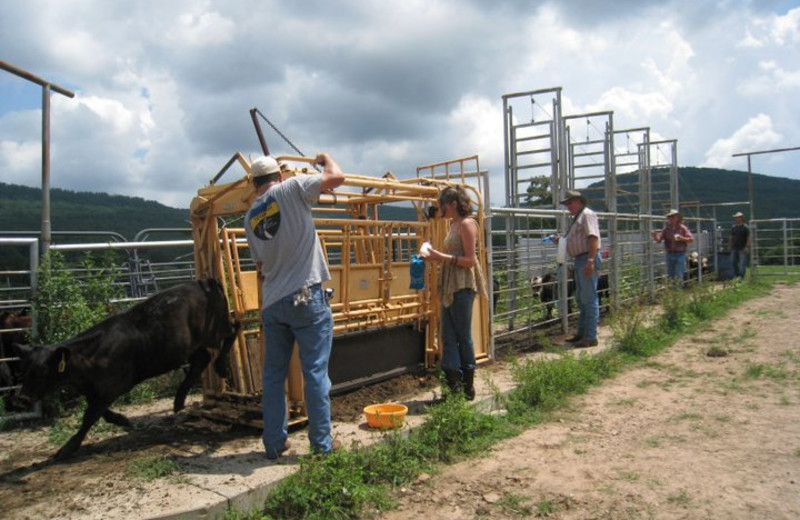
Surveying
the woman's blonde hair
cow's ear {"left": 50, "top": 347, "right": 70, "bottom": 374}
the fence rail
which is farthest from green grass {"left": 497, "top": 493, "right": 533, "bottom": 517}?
the fence rail

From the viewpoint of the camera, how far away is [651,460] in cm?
442

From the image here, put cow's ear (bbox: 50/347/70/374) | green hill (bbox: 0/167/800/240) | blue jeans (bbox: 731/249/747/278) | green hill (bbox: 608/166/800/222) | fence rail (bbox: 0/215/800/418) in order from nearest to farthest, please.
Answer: cow's ear (bbox: 50/347/70/374) → fence rail (bbox: 0/215/800/418) → blue jeans (bbox: 731/249/747/278) → green hill (bbox: 0/167/800/240) → green hill (bbox: 608/166/800/222)

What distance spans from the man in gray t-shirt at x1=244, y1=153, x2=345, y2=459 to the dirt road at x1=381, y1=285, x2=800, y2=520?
910 mm

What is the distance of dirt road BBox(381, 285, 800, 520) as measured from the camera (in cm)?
371

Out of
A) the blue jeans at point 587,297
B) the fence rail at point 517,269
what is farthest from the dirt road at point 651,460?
the fence rail at point 517,269

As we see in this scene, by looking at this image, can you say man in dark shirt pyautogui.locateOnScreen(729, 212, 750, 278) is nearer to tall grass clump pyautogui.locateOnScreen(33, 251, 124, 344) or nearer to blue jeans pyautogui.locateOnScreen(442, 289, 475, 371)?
blue jeans pyautogui.locateOnScreen(442, 289, 475, 371)

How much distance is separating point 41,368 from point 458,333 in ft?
10.5

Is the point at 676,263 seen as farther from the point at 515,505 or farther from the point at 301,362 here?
the point at 301,362

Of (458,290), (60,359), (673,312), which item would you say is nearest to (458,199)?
(458,290)

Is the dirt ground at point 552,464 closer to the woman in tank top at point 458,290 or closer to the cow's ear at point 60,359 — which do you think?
the woman in tank top at point 458,290

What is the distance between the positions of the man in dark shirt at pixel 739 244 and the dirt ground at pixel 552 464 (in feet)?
40.9

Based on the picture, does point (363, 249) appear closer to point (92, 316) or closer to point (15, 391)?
point (92, 316)

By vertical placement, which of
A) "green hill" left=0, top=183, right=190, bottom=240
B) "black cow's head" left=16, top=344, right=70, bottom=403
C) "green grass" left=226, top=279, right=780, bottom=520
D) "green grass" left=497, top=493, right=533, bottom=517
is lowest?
"green grass" left=497, top=493, right=533, bottom=517

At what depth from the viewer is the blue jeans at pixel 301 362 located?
4.11m
